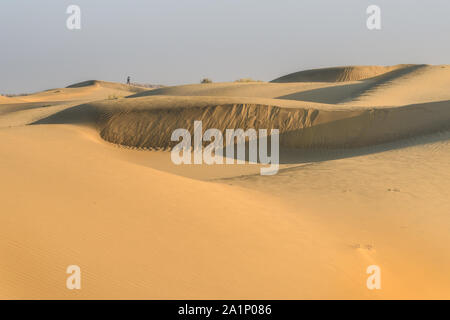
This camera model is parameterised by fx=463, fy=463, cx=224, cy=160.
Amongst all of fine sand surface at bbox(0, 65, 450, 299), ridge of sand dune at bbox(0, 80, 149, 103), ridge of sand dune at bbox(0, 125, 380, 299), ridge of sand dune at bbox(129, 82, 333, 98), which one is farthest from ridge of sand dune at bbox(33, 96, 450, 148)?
ridge of sand dune at bbox(0, 80, 149, 103)

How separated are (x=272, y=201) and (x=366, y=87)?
1004 inches

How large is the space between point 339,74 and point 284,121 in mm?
43372

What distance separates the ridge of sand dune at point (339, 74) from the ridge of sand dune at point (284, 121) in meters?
40.3

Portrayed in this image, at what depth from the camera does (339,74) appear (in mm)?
57094

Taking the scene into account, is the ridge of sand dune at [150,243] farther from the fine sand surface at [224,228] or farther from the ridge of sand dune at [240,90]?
the ridge of sand dune at [240,90]

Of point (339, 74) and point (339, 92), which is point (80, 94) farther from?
point (339, 92)

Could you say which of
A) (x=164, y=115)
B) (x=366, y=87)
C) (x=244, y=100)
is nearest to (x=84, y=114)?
(x=164, y=115)

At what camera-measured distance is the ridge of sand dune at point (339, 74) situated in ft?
185

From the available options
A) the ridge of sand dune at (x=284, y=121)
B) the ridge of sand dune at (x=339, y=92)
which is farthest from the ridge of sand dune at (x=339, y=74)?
the ridge of sand dune at (x=284, y=121)

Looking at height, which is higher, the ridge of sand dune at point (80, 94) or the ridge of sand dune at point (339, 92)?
the ridge of sand dune at point (80, 94)

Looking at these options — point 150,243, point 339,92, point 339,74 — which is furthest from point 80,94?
point 150,243

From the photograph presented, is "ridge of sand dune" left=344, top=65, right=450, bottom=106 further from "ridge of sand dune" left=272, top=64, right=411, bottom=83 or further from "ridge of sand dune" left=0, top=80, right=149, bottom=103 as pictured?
"ridge of sand dune" left=0, top=80, right=149, bottom=103

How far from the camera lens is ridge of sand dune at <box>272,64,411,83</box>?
56287 millimetres

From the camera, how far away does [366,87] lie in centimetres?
3130
